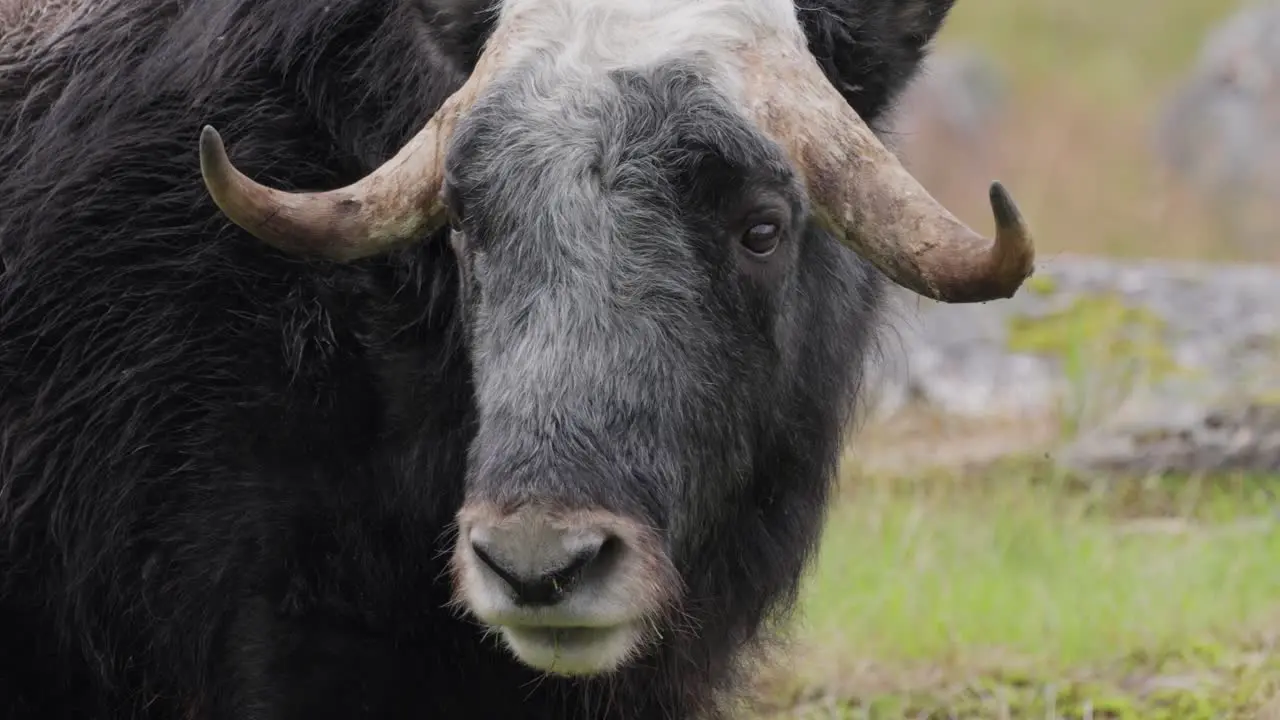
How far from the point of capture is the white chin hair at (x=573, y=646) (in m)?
3.97

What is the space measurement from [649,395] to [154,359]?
143cm

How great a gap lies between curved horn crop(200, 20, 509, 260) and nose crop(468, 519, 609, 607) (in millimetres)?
929

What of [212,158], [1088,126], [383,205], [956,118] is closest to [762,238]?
[383,205]

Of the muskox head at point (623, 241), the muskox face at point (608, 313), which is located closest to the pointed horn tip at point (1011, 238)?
the muskox head at point (623, 241)

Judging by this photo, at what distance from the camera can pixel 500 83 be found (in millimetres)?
4324

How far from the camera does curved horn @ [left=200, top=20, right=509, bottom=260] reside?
14.3 ft

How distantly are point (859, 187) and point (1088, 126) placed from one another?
70.1 ft

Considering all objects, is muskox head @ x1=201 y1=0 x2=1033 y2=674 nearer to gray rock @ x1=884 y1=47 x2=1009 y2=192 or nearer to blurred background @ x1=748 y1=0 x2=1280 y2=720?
blurred background @ x1=748 y1=0 x2=1280 y2=720

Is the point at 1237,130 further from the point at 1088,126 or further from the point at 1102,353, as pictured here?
the point at 1102,353

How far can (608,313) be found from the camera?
13.4 feet

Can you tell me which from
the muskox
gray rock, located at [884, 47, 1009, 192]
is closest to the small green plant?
the muskox

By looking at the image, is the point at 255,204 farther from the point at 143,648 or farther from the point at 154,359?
the point at 143,648

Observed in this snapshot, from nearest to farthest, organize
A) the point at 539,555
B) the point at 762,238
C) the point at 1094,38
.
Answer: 1. the point at 539,555
2. the point at 762,238
3. the point at 1094,38

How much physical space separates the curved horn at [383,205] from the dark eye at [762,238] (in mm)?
731
